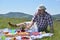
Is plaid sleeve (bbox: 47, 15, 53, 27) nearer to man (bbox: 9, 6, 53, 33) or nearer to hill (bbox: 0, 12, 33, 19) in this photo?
man (bbox: 9, 6, 53, 33)

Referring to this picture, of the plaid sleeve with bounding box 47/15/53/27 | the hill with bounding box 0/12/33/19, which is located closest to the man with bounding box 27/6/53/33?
the plaid sleeve with bounding box 47/15/53/27

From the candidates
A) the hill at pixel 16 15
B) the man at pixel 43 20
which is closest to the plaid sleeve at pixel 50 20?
the man at pixel 43 20

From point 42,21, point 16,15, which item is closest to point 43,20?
point 42,21

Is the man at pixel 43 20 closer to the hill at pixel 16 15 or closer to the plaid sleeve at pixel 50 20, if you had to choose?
the plaid sleeve at pixel 50 20

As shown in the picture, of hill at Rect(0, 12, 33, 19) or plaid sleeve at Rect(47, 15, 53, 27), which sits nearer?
plaid sleeve at Rect(47, 15, 53, 27)

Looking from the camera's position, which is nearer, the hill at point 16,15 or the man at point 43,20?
the man at point 43,20

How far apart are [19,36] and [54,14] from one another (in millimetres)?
832

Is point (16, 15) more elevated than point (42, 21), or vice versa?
point (16, 15)

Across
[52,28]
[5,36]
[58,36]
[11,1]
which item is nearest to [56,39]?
[58,36]

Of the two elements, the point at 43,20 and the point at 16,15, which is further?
the point at 16,15

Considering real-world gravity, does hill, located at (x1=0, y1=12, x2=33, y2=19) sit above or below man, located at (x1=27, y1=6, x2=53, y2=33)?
above

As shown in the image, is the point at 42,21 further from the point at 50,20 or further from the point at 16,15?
the point at 16,15

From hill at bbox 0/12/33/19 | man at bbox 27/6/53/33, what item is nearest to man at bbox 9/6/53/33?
man at bbox 27/6/53/33

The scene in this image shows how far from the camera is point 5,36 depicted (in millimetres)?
2918
